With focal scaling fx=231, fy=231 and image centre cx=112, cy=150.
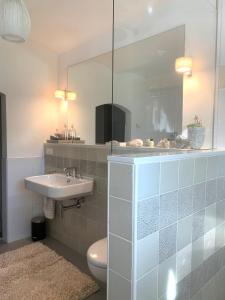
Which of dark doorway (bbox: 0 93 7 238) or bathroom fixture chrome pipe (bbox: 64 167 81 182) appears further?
dark doorway (bbox: 0 93 7 238)

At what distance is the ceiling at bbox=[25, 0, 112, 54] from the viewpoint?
2.08m

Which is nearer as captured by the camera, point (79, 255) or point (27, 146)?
point (79, 255)

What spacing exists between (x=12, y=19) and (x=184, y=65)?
1.35 meters

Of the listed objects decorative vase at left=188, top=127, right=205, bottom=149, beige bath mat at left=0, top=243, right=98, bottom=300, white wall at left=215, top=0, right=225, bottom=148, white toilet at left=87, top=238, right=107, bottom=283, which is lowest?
beige bath mat at left=0, top=243, right=98, bottom=300

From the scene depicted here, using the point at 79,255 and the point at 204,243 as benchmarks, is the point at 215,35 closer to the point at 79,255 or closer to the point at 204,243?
the point at 204,243

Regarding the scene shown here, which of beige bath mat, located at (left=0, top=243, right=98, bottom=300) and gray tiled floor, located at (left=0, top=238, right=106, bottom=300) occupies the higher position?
beige bath mat, located at (left=0, top=243, right=98, bottom=300)

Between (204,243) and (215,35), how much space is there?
1573 millimetres

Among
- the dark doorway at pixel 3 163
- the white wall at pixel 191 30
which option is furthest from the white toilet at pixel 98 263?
the dark doorway at pixel 3 163

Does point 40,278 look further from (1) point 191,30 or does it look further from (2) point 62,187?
(1) point 191,30

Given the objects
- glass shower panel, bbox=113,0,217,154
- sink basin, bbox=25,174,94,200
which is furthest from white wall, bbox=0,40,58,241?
glass shower panel, bbox=113,0,217,154

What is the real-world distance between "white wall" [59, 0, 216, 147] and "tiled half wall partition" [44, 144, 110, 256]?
910 mm

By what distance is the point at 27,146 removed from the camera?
9.57 ft

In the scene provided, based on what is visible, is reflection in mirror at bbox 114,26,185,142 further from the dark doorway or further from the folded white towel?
the dark doorway

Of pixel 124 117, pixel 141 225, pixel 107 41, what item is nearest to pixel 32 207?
pixel 124 117
